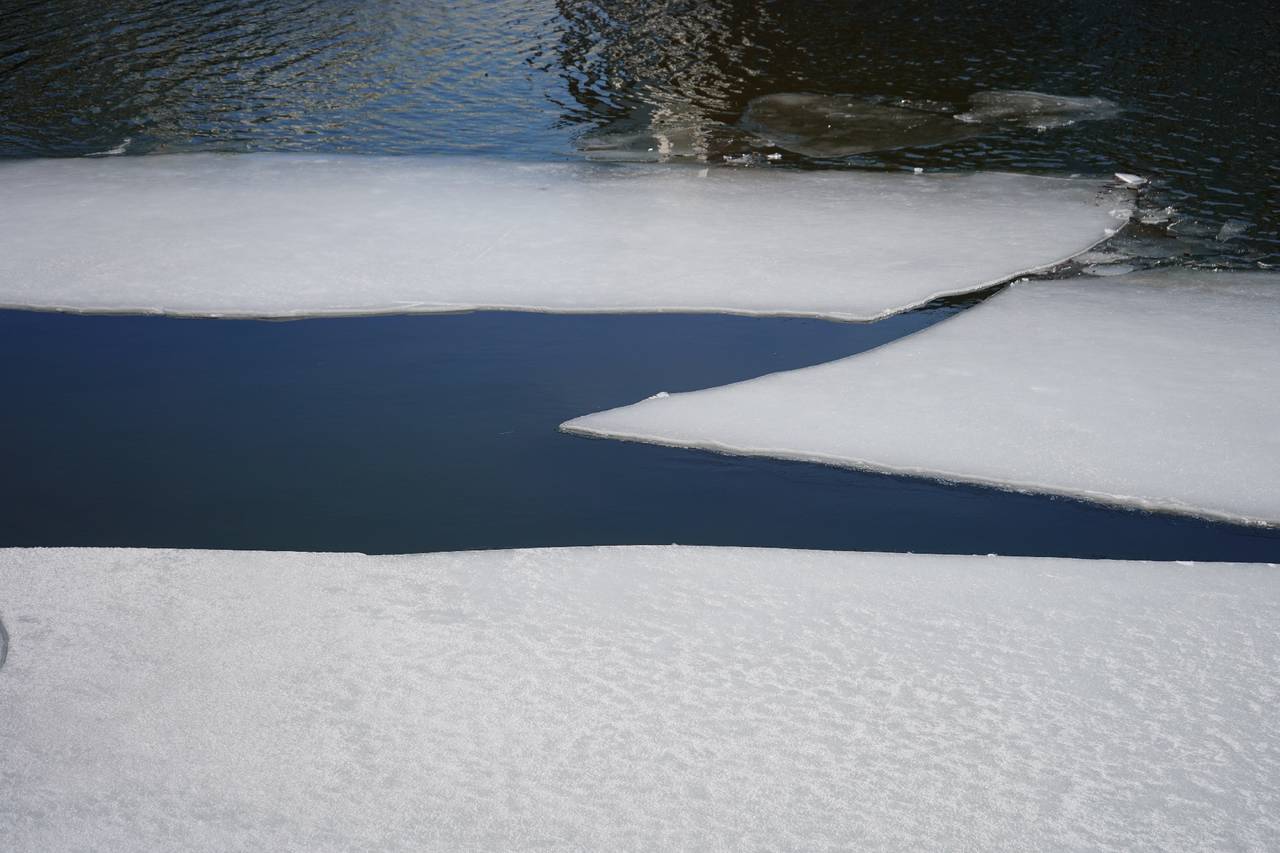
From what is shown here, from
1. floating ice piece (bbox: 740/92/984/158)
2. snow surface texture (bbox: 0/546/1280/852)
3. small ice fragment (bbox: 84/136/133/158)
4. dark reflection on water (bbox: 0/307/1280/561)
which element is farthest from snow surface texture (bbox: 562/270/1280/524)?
small ice fragment (bbox: 84/136/133/158)

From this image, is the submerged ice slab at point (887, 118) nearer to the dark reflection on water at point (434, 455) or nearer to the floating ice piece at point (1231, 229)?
the floating ice piece at point (1231, 229)

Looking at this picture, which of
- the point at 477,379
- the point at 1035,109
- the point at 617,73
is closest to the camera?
the point at 477,379

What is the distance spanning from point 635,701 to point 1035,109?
5.50 m

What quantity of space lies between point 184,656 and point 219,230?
280 centimetres

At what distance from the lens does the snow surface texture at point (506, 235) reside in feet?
12.9

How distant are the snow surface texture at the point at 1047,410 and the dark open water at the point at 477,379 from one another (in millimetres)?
66

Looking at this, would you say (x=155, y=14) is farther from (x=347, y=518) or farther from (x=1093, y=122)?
(x=347, y=518)

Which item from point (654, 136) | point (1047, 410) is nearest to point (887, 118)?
point (654, 136)

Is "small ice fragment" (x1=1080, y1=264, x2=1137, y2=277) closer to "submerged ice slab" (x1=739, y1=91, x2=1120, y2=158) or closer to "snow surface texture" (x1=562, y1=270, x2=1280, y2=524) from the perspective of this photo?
"snow surface texture" (x1=562, y1=270, x2=1280, y2=524)

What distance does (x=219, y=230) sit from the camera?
4.59 m

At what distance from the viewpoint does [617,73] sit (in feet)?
25.0

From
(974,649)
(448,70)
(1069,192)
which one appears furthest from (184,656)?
(448,70)

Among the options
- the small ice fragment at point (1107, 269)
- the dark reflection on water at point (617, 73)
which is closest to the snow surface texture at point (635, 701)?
the small ice fragment at point (1107, 269)

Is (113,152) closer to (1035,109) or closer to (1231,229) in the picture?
(1035,109)
